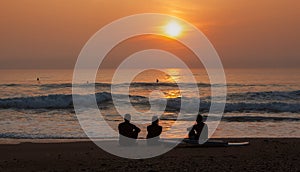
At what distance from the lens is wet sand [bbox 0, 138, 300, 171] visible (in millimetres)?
9977

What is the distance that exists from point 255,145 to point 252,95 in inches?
1352

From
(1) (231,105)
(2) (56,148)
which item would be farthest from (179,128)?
(1) (231,105)

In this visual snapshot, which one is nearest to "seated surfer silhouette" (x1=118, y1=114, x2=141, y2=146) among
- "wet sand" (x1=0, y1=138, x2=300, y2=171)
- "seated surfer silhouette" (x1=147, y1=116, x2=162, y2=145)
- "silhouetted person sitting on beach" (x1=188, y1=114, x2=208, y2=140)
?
"seated surfer silhouette" (x1=147, y1=116, x2=162, y2=145)

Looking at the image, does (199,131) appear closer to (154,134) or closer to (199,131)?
(199,131)

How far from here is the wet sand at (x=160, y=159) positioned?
9977 mm

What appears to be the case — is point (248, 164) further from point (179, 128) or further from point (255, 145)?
point (179, 128)

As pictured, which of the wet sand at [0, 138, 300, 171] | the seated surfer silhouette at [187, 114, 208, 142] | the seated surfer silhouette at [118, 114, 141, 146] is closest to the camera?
the wet sand at [0, 138, 300, 171]

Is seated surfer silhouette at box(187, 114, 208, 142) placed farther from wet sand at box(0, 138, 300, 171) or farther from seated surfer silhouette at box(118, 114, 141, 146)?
seated surfer silhouette at box(118, 114, 141, 146)

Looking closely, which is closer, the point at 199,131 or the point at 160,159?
the point at 160,159

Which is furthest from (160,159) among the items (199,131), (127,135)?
(199,131)

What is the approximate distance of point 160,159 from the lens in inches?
443

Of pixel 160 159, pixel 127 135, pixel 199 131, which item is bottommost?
pixel 160 159

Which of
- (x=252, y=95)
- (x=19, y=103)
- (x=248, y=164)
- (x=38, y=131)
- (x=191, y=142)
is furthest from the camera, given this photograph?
(x=252, y=95)

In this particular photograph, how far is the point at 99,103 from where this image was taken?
4216cm
